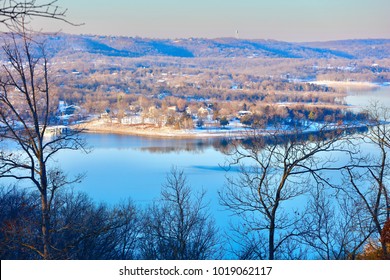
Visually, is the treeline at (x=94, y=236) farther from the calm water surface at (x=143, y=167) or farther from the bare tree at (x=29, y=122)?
the calm water surface at (x=143, y=167)

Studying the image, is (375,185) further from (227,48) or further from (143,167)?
(227,48)

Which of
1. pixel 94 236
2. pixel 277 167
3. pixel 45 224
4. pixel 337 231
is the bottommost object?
pixel 337 231

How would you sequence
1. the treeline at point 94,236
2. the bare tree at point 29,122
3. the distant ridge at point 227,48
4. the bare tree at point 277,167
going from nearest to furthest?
the bare tree at point 29,122 < the treeline at point 94,236 < the bare tree at point 277,167 < the distant ridge at point 227,48

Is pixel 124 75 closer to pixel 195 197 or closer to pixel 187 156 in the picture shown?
pixel 187 156

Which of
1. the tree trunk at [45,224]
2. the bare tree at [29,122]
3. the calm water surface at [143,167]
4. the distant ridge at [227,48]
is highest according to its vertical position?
the distant ridge at [227,48]

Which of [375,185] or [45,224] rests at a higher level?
[45,224]

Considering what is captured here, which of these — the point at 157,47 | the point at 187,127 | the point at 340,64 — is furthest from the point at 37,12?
the point at 157,47

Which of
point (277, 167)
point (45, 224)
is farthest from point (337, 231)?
point (45, 224)

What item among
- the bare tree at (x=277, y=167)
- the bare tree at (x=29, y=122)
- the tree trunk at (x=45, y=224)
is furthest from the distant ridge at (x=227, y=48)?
the tree trunk at (x=45, y=224)

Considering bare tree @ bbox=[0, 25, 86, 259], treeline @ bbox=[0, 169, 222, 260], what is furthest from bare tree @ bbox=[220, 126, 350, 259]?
bare tree @ bbox=[0, 25, 86, 259]
